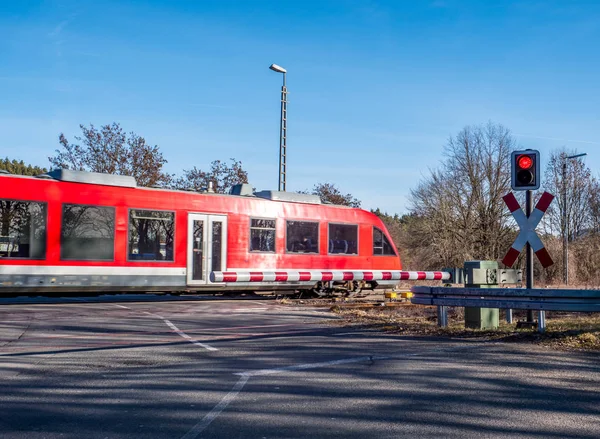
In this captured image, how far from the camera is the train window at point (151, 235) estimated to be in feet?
59.9

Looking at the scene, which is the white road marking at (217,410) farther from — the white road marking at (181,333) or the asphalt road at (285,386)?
the white road marking at (181,333)

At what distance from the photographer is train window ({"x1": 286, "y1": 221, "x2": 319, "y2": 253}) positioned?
2147cm

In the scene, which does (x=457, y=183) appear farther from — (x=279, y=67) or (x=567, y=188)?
(x=279, y=67)

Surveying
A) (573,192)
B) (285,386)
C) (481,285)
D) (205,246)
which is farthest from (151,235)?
(573,192)

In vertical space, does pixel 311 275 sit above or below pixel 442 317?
above

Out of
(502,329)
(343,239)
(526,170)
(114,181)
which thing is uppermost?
(114,181)

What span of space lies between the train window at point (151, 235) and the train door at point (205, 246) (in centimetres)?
66

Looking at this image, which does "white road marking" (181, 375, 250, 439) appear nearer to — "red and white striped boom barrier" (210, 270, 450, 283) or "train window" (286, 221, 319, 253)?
"red and white striped boom barrier" (210, 270, 450, 283)

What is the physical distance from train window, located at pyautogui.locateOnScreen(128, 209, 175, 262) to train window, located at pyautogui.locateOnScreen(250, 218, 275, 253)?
275cm

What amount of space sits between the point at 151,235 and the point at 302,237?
532 centimetres

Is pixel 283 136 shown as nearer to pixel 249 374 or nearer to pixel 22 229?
pixel 22 229

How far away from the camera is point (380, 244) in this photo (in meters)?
23.6

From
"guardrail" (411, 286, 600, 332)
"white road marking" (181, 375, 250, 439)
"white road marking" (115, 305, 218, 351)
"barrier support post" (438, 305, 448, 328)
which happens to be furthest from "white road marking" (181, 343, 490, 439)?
"barrier support post" (438, 305, 448, 328)

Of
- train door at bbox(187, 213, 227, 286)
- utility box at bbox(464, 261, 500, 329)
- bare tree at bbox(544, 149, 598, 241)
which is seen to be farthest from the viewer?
bare tree at bbox(544, 149, 598, 241)
